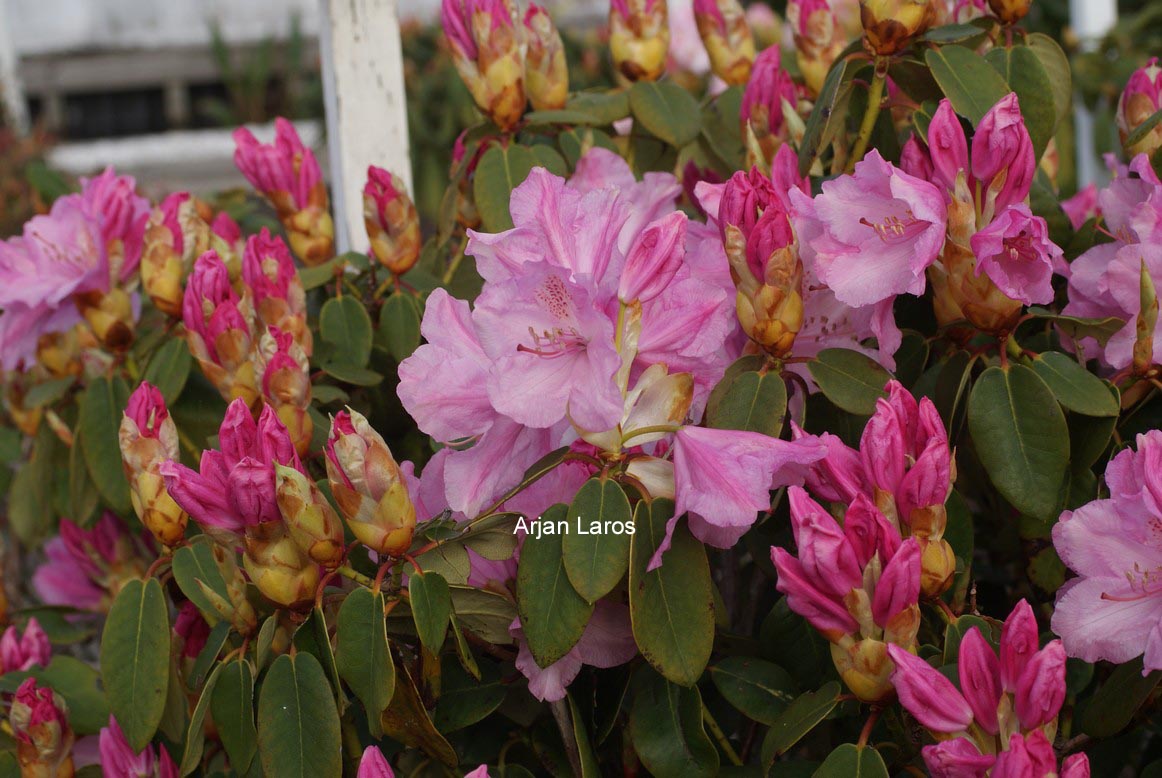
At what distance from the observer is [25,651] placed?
1.37 meters

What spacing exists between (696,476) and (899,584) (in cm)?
15

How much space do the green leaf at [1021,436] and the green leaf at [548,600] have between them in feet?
1.11

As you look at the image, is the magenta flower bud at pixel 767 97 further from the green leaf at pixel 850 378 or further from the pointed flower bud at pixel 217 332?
the pointed flower bud at pixel 217 332

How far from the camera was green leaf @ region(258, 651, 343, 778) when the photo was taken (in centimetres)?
92

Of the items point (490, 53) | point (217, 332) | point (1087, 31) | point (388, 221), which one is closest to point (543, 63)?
point (490, 53)

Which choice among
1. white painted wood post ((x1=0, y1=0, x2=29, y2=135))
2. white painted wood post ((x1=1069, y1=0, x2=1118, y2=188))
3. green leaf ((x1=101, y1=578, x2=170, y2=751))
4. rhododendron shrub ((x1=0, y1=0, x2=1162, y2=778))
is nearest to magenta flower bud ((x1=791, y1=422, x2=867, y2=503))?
rhododendron shrub ((x1=0, y1=0, x2=1162, y2=778))

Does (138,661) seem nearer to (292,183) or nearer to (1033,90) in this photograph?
(292,183)

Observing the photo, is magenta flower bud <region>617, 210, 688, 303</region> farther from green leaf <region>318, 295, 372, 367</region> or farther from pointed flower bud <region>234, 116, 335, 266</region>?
pointed flower bud <region>234, 116, 335, 266</region>

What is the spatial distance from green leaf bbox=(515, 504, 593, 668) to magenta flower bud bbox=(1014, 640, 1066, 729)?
11.2 inches

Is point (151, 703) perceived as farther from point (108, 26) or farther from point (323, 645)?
point (108, 26)

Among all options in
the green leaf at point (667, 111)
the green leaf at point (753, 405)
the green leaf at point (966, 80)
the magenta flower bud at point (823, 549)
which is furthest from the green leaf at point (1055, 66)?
the magenta flower bud at point (823, 549)

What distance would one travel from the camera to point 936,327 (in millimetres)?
1151

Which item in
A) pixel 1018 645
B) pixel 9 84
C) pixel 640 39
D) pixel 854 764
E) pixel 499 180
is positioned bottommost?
pixel 9 84

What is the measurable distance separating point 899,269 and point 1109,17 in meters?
3.50
